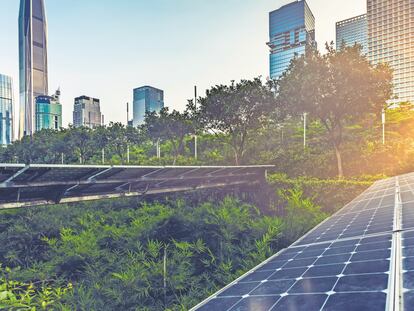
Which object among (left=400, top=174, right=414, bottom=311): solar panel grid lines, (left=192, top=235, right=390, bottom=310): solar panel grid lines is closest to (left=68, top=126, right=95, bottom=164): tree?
(left=192, top=235, right=390, bottom=310): solar panel grid lines

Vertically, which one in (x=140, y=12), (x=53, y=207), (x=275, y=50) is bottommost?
(x=53, y=207)

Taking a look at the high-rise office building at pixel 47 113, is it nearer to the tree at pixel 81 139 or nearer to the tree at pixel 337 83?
the tree at pixel 81 139

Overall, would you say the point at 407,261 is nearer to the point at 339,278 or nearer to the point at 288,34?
the point at 339,278

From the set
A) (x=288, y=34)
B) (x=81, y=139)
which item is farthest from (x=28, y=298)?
(x=288, y=34)

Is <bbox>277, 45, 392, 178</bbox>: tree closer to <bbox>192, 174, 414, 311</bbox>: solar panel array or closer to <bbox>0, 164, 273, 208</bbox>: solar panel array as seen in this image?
<bbox>0, 164, 273, 208</bbox>: solar panel array

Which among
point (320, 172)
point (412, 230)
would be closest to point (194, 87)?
point (320, 172)

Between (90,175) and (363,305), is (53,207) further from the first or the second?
(363,305)

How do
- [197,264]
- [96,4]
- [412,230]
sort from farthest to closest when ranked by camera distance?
1. [96,4]
2. [197,264]
3. [412,230]
